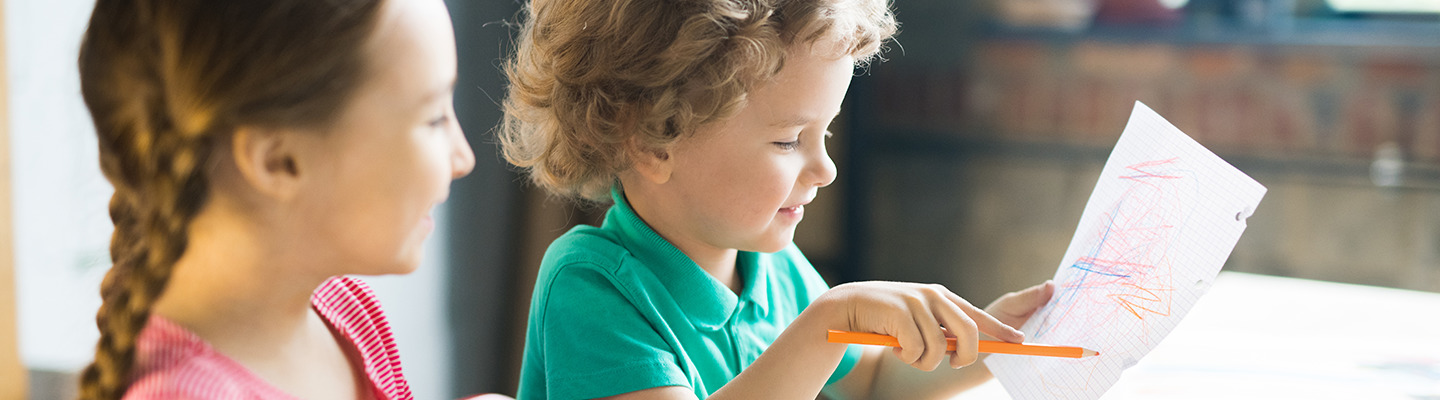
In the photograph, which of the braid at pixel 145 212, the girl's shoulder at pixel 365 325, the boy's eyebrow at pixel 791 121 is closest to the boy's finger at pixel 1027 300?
the boy's eyebrow at pixel 791 121

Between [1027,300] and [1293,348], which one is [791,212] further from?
[1293,348]

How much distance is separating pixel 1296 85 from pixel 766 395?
175 centimetres

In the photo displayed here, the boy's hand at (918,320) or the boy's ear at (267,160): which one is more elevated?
the boy's ear at (267,160)

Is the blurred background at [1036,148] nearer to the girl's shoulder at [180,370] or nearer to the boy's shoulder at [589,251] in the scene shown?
the boy's shoulder at [589,251]

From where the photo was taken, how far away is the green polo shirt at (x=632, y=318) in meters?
0.79

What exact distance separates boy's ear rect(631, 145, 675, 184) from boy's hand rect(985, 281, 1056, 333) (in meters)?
0.28

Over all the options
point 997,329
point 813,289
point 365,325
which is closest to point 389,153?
point 365,325

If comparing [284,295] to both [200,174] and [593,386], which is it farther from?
[593,386]

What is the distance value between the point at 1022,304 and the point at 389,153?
0.52m

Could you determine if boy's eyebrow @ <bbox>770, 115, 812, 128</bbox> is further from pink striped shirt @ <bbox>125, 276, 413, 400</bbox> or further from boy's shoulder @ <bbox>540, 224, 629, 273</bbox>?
pink striped shirt @ <bbox>125, 276, 413, 400</bbox>

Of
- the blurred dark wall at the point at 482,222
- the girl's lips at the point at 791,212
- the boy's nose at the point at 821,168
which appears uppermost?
the boy's nose at the point at 821,168

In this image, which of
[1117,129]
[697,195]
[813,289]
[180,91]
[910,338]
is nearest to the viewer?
[180,91]

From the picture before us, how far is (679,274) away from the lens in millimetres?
857

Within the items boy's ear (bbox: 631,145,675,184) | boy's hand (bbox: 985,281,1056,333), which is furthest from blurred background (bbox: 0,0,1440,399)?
boy's hand (bbox: 985,281,1056,333)
